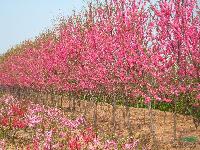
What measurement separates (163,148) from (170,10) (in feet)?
18.3

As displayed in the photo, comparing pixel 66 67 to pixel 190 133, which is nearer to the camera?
pixel 190 133

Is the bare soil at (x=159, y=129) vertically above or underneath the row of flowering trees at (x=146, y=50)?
underneath

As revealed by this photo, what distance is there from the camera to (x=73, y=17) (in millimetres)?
29594

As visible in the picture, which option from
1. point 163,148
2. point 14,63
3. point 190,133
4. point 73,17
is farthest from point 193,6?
point 14,63

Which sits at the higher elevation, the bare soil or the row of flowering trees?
the row of flowering trees

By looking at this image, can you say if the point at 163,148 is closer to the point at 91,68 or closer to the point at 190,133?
the point at 190,133

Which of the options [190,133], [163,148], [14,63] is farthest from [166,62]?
[14,63]

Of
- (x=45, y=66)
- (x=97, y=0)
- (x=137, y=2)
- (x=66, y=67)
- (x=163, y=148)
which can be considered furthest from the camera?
(x=45, y=66)

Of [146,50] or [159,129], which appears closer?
[146,50]

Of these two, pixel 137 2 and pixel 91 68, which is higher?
pixel 137 2

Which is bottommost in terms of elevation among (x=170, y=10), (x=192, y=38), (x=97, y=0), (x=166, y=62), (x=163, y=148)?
(x=163, y=148)

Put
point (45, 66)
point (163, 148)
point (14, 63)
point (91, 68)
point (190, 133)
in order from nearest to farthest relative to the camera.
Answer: point (163, 148)
point (190, 133)
point (91, 68)
point (45, 66)
point (14, 63)

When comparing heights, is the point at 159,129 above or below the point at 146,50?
below

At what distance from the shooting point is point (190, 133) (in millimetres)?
19375
